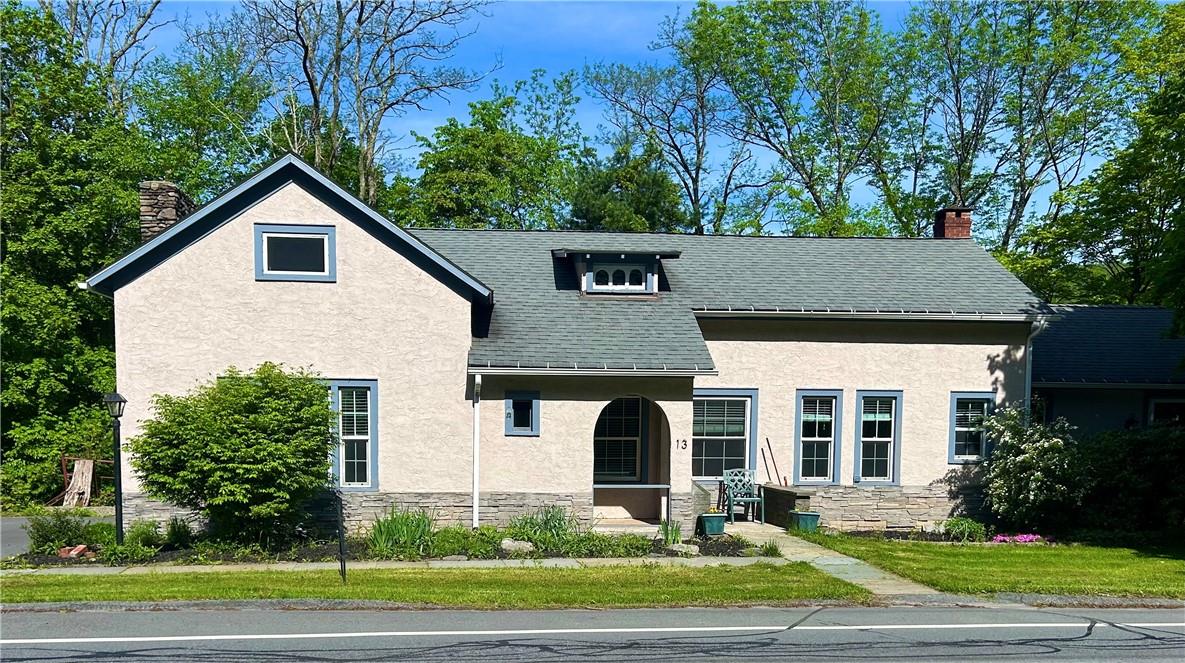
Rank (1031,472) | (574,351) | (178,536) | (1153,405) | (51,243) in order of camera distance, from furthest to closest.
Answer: (51,243) < (1153,405) < (1031,472) < (574,351) < (178,536)

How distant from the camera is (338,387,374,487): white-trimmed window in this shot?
15.2 m

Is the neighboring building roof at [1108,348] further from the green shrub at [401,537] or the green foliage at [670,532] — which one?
the green shrub at [401,537]

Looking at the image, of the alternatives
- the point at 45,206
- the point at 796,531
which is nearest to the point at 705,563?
the point at 796,531

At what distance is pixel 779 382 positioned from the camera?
17.8 metres

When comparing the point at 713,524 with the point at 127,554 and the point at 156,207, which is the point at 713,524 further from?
the point at 156,207

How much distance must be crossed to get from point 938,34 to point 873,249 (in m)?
21.6

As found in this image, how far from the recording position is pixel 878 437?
18.0 metres

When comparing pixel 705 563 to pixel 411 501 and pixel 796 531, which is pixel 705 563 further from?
pixel 411 501

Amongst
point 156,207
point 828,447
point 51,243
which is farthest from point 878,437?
point 51,243

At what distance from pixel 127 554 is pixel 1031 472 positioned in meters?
16.9

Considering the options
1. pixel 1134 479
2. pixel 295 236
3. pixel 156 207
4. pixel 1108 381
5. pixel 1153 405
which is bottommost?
pixel 1134 479

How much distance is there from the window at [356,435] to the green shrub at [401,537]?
1.17 meters

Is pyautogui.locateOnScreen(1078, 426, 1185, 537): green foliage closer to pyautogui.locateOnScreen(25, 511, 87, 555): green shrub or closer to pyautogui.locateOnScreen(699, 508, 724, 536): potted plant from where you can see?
pyautogui.locateOnScreen(699, 508, 724, 536): potted plant

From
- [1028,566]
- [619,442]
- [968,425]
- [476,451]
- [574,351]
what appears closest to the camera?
[1028,566]
